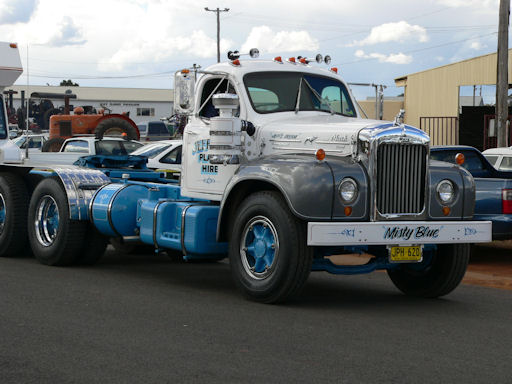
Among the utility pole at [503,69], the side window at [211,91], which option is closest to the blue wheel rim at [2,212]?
the side window at [211,91]

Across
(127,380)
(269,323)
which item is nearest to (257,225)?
(269,323)

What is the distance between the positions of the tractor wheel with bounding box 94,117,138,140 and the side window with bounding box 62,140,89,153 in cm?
619

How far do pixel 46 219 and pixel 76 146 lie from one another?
10.0 metres

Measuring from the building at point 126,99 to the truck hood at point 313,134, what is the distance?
56402 mm

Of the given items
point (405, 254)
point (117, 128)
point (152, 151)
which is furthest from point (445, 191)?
point (117, 128)

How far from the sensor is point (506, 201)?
12344 mm

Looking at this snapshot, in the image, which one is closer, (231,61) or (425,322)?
(425,322)

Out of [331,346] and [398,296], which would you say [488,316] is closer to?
[398,296]

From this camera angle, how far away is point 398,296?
9766mm

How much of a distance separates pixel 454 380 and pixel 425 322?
84.6 inches

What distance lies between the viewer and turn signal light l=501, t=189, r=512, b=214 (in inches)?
486

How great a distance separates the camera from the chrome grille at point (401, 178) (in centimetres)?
855

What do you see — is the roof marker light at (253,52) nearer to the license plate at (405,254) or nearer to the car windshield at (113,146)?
the license plate at (405,254)

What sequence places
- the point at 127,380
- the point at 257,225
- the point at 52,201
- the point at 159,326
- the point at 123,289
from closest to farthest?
Answer: the point at 127,380
the point at 159,326
the point at 257,225
the point at 123,289
the point at 52,201
